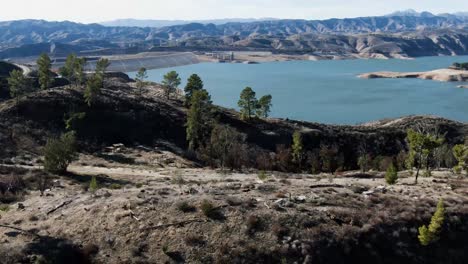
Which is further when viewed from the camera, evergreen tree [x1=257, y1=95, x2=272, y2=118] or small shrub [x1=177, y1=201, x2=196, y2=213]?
evergreen tree [x1=257, y1=95, x2=272, y2=118]

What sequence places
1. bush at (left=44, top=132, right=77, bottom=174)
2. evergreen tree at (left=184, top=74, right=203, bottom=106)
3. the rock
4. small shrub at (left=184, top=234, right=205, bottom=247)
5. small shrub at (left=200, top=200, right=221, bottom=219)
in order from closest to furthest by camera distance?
1. small shrub at (left=184, top=234, right=205, bottom=247)
2. small shrub at (left=200, top=200, right=221, bottom=219)
3. the rock
4. bush at (left=44, top=132, right=77, bottom=174)
5. evergreen tree at (left=184, top=74, right=203, bottom=106)

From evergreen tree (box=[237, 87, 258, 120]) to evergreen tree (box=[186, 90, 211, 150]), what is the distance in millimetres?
9018

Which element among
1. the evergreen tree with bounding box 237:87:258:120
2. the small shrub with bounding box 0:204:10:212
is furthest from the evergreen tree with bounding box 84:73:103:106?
the small shrub with bounding box 0:204:10:212

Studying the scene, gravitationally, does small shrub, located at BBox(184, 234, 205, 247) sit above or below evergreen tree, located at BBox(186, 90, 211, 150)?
above

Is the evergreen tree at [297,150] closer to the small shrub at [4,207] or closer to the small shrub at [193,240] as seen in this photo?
the small shrub at [4,207]

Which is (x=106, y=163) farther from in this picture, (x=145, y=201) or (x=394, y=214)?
(x=394, y=214)

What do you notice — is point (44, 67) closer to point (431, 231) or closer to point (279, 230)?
point (279, 230)

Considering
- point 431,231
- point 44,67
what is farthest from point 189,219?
point 44,67

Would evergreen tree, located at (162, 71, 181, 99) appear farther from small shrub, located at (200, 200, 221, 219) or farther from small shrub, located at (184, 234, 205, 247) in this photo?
small shrub, located at (184, 234, 205, 247)

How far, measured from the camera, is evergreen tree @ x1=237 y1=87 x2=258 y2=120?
319 feet

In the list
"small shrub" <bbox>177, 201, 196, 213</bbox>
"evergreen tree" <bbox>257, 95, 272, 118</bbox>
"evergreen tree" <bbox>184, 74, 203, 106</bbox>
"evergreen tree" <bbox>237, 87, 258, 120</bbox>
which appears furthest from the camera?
"evergreen tree" <bbox>184, 74, 203, 106</bbox>

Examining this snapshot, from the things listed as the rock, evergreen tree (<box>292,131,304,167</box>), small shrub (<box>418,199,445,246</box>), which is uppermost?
the rock

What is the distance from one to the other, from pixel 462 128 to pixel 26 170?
92.7 meters

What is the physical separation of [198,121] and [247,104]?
73.9ft
